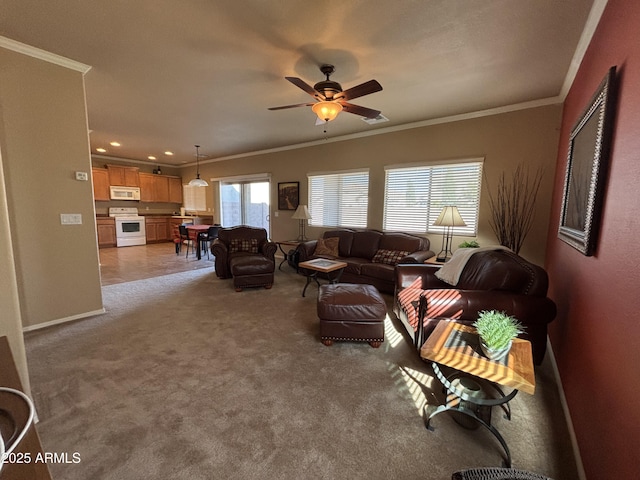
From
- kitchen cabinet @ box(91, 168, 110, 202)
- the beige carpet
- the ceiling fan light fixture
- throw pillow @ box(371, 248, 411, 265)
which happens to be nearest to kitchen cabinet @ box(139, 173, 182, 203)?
kitchen cabinet @ box(91, 168, 110, 202)

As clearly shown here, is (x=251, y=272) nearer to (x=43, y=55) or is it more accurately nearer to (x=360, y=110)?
(x=360, y=110)

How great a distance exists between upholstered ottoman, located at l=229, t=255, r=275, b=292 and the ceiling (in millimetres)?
2203

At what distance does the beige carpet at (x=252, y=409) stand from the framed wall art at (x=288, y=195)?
3.67 metres

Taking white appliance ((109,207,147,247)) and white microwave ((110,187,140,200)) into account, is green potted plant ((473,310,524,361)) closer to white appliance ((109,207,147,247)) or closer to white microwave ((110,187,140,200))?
white appliance ((109,207,147,247))

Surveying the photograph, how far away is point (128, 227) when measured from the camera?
25.8ft

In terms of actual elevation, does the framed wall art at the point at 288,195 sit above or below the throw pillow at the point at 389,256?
above

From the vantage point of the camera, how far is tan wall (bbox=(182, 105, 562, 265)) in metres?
3.35

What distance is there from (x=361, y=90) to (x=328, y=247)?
290 centimetres

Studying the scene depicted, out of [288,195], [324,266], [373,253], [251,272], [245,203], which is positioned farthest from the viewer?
[245,203]

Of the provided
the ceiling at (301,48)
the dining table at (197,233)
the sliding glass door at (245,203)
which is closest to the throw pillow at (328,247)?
the ceiling at (301,48)

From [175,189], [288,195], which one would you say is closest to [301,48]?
[288,195]

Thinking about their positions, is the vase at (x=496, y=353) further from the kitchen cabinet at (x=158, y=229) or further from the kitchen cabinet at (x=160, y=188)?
the kitchen cabinet at (x=160, y=188)

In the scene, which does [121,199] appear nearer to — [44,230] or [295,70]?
[44,230]

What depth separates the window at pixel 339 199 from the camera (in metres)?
5.08
